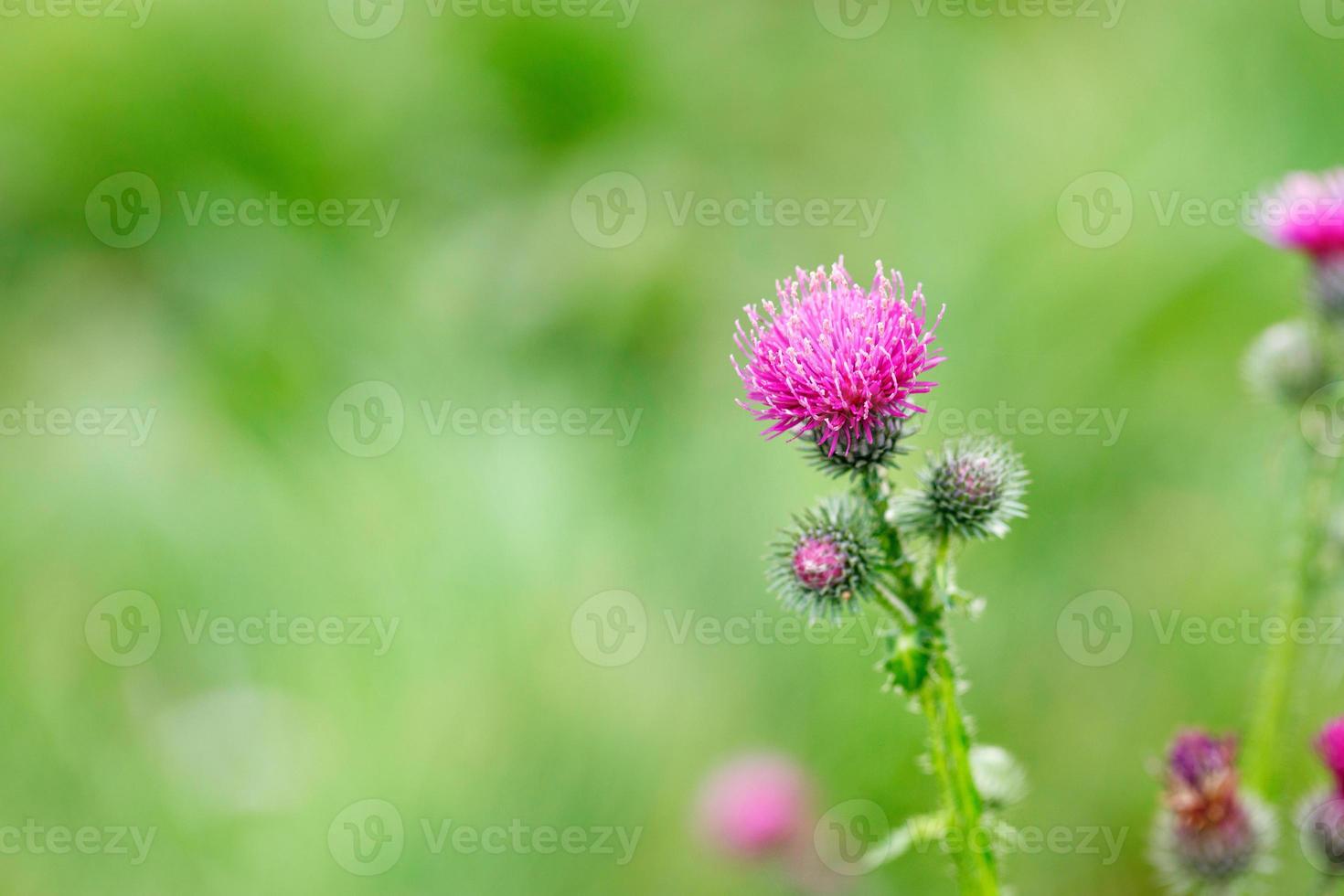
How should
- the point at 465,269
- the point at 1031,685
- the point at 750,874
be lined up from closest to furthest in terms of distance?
1. the point at 750,874
2. the point at 1031,685
3. the point at 465,269

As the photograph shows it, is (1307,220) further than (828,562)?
Yes

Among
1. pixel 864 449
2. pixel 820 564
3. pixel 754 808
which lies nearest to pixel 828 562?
pixel 820 564

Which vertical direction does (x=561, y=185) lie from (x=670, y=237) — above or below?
above

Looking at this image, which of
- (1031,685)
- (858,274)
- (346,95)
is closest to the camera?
(1031,685)

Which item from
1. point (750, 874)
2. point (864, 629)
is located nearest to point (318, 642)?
point (750, 874)

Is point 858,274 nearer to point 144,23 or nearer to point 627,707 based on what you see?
point 627,707

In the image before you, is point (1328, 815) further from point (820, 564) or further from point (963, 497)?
point (820, 564)

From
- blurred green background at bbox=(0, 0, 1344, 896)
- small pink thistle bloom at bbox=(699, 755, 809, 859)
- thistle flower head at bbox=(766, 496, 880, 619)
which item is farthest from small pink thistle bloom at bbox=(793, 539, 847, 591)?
small pink thistle bloom at bbox=(699, 755, 809, 859)

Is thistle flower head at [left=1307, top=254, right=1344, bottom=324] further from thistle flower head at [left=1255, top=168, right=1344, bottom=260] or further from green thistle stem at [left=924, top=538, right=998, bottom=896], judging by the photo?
green thistle stem at [left=924, top=538, right=998, bottom=896]
